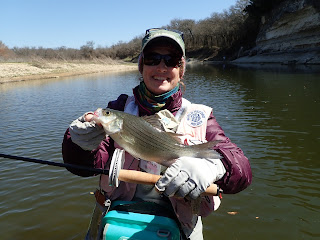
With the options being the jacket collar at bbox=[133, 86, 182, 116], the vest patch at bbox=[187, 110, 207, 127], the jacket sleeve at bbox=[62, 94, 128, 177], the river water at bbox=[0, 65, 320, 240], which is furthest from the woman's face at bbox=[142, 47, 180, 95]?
the river water at bbox=[0, 65, 320, 240]

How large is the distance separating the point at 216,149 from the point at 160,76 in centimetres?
105

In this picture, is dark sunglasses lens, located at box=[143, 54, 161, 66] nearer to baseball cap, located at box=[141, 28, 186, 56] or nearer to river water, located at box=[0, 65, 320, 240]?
baseball cap, located at box=[141, 28, 186, 56]

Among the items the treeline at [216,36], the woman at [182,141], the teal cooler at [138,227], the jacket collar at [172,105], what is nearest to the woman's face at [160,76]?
the woman at [182,141]

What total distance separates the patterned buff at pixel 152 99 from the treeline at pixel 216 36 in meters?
54.0

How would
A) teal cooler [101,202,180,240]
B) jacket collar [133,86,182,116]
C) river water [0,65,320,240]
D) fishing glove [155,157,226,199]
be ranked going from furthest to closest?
river water [0,65,320,240], jacket collar [133,86,182,116], teal cooler [101,202,180,240], fishing glove [155,157,226,199]

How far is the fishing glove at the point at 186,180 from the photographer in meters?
2.13

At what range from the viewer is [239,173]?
2346mm

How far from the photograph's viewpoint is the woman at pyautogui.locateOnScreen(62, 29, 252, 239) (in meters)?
2.17

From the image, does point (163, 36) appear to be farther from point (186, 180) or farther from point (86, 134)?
point (186, 180)

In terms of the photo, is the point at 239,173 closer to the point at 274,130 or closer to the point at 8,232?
the point at 8,232

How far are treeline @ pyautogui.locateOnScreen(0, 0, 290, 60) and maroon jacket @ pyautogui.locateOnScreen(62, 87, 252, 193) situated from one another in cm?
5408

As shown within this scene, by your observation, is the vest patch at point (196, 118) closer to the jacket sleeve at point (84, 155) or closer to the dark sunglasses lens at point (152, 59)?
the dark sunglasses lens at point (152, 59)

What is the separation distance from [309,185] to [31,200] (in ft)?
22.3

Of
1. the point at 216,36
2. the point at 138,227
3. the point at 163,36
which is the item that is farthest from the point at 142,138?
the point at 216,36
